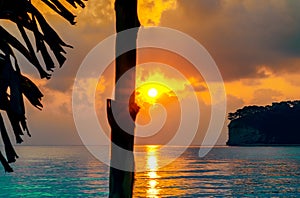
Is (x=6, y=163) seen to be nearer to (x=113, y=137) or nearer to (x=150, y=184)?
(x=113, y=137)

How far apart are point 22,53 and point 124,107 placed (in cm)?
87

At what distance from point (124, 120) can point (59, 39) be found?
0.79m

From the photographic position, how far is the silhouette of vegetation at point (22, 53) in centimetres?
308

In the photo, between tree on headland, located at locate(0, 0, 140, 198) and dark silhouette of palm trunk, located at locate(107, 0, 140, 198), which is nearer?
tree on headland, located at locate(0, 0, 140, 198)

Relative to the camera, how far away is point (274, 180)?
7512 cm

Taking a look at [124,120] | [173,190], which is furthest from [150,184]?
[124,120]

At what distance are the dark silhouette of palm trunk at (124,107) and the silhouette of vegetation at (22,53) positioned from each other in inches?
15.0

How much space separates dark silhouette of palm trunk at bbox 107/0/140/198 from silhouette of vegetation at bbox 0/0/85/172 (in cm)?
38

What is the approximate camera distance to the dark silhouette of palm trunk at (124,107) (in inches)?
145

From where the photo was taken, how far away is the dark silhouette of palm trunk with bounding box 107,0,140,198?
3672mm

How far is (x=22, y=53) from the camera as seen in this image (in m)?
3.51

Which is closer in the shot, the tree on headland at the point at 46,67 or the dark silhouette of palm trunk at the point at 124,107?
the tree on headland at the point at 46,67

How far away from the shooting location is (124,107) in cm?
385

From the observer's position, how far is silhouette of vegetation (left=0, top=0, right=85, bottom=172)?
308 centimetres
